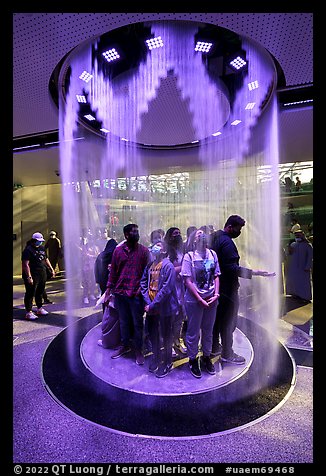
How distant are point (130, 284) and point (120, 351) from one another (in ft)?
3.16

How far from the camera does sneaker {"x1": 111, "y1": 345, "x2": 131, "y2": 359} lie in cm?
306

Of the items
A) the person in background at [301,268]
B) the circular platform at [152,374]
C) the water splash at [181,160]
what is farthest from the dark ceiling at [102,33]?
the circular platform at [152,374]

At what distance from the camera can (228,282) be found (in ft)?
9.36

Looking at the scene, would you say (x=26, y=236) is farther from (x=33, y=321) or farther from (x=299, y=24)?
(x=299, y=24)

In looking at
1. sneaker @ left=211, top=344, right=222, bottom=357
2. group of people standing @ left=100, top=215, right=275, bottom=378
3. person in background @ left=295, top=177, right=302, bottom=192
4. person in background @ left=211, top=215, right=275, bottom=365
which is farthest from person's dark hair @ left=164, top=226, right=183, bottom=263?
person in background @ left=295, top=177, right=302, bottom=192

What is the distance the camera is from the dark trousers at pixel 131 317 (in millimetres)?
2928

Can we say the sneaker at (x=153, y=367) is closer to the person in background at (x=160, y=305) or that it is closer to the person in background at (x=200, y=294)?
the person in background at (x=160, y=305)

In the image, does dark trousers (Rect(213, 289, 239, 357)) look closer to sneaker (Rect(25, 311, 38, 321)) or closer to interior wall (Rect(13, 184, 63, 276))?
sneaker (Rect(25, 311, 38, 321))

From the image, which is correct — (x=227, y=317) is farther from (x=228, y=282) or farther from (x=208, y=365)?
(x=208, y=365)

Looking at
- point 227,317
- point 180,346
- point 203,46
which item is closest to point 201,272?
point 227,317

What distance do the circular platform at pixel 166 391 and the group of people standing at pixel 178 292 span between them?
0.56 ft

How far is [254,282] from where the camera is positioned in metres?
5.93

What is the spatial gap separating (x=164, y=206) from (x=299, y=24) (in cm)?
578
